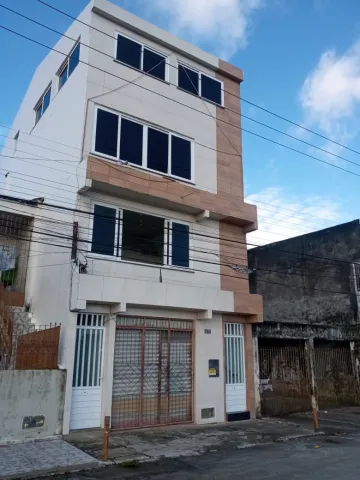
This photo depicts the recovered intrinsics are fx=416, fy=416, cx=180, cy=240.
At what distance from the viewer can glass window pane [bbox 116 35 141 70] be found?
14281mm

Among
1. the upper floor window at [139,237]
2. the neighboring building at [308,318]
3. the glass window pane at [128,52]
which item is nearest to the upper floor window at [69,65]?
the glass window pane at [128,52]

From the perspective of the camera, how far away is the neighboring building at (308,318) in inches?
607

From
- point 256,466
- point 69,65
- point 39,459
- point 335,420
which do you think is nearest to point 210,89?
point 69,65

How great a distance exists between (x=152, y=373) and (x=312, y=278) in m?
13.2

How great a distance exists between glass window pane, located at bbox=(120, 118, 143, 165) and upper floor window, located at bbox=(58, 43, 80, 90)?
301 centimetres

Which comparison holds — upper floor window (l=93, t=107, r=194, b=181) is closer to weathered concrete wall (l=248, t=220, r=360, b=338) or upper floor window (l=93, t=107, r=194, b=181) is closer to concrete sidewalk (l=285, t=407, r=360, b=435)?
concrete sidewalk (l=285, t=407, r=360, b=435)

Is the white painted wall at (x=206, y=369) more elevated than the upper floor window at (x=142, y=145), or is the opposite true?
the upper floor window at (x=142, y=145)

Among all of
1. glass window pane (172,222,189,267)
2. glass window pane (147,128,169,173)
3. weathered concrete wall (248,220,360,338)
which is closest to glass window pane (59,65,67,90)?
glass window pane (147,128,169,173)

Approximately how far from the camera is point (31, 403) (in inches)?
386

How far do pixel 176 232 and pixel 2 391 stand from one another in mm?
6966

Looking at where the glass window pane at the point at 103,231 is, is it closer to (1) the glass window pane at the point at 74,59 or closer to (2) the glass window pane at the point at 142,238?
(2) the glass window pane at the point at 142,238

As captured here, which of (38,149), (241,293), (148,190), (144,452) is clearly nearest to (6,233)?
(38,149)

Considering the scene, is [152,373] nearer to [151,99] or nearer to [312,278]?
[151,99]

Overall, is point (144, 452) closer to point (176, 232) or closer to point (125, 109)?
point (176, 232)
